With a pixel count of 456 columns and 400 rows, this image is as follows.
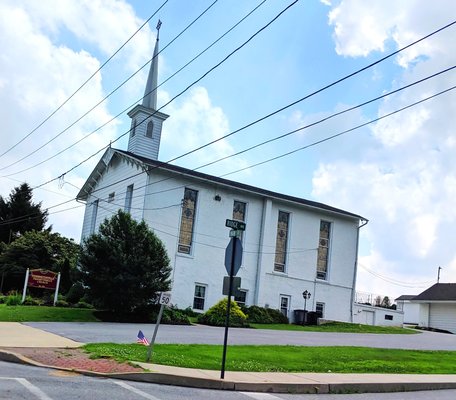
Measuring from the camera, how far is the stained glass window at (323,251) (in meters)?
39.7

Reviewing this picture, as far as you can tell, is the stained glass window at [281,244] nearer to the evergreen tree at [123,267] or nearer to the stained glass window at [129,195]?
the stained glass window at [129,195]

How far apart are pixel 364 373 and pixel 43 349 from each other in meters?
7.68

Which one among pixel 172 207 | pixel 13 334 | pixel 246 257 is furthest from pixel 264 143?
pixel 246 257

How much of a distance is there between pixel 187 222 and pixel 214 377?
77.4 feet

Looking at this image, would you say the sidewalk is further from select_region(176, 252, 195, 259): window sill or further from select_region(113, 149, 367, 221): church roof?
select_region(176, 252, 195, 259): window sill

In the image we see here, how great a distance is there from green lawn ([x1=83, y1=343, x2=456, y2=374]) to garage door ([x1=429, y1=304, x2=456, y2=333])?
3801cm

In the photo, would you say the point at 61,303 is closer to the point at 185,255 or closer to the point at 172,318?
the point at 172,318

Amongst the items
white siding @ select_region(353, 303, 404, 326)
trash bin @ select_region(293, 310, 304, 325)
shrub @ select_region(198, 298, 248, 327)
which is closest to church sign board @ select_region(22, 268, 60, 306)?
shrub @ select_region(198, 298, 248, 327)

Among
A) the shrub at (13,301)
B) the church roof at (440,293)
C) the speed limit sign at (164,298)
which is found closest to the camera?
the speed limit sign at (164,298)

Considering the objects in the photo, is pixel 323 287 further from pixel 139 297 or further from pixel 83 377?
pixel 83 377

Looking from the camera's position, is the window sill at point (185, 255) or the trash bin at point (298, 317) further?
→ the trash bin at point (298, 317)

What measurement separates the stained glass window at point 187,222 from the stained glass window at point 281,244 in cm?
689

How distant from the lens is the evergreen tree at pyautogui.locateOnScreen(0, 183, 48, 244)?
54.5 meters

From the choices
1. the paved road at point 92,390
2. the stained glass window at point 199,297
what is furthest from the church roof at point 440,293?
the paved road at point 92,390
